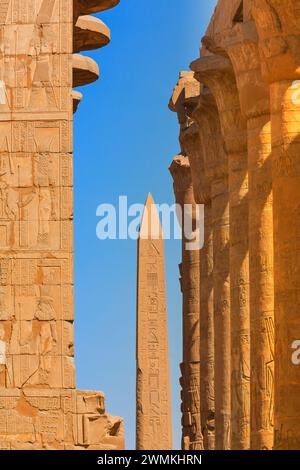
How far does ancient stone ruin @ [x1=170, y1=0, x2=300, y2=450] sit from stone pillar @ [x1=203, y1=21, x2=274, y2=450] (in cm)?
2

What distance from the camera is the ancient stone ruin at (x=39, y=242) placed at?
104ft

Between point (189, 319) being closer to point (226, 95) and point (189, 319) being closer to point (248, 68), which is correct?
point (226, 95)

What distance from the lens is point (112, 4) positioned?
35.5 metres

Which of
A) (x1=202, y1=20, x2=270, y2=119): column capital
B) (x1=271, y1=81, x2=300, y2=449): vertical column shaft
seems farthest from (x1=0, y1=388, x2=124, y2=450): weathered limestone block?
(x1=202, y1=20, x2=270, y2=119): column capital

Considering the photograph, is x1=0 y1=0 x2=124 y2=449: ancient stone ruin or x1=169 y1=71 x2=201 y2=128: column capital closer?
x1=0 y1=0 x2=124 y2=449: ancient stone ruin

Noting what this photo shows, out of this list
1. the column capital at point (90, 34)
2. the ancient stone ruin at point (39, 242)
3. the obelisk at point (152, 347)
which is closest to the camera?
the ancient stone ruin at point (39, 242)

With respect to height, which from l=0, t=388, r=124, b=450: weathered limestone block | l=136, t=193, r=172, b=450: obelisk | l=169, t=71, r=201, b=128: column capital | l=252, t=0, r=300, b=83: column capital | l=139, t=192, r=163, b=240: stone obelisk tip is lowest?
l=0, t=388, r=124, b=450: weathered limestone block

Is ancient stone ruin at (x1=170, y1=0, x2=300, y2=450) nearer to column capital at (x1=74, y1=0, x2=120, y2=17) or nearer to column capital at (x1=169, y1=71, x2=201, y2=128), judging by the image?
column capital at (x1=169, y1=71, x2=201, y2=128)

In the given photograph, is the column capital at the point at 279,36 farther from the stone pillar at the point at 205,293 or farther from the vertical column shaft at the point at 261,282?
the stone pillar at the point at 205,293

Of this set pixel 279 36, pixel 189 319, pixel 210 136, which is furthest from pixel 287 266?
pixel 189 319

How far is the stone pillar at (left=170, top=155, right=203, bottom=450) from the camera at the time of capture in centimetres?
5425

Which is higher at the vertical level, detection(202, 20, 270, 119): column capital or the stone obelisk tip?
detection(202, 20, 270, 119): column capital

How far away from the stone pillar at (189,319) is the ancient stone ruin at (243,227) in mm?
38

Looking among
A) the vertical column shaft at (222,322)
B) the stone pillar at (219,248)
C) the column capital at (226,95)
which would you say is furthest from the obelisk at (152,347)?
the column capital at (226,95)
